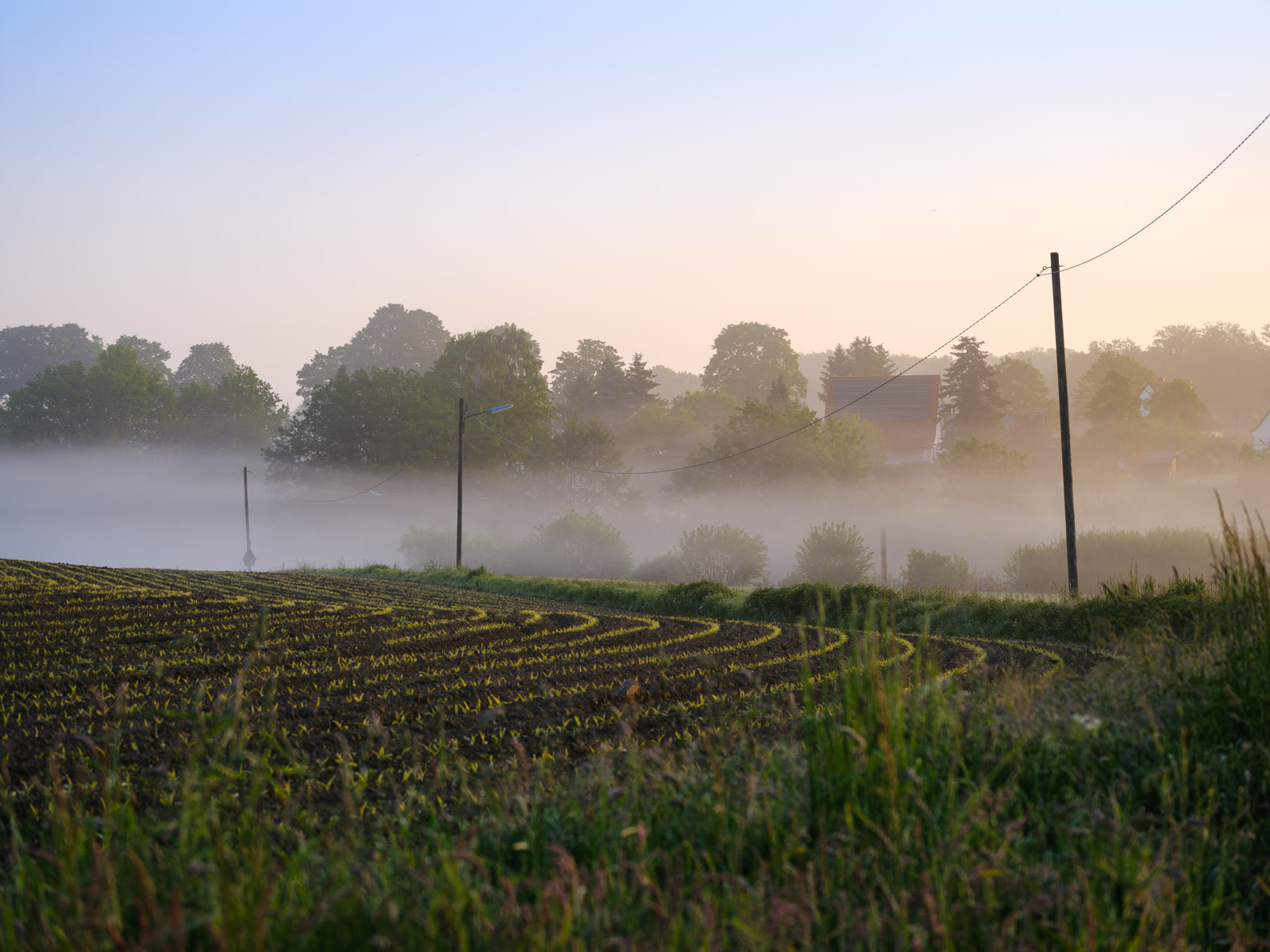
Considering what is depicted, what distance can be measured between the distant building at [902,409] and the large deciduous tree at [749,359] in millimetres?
27321

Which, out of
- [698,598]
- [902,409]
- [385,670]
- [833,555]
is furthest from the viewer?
[902,409]

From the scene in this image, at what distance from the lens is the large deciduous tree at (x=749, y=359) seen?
99.9 meters

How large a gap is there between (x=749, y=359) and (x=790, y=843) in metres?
99.3

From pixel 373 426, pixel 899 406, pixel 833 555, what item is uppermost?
pixel 899 406

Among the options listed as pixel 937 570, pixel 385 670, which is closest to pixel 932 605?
pixel 385 670

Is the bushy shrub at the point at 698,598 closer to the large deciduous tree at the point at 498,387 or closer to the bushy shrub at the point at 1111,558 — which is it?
the bushy shrub at the point at 1111,558

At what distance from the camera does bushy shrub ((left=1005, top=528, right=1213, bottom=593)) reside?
97.7 feet

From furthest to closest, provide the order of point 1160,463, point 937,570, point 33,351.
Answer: point 33,351 < point 1160,463 < point 937,570

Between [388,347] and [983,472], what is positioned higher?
[388,347]

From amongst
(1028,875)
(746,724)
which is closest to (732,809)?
(1028,875)

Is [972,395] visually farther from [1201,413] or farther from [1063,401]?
[1063,401]

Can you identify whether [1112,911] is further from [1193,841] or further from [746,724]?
[746,724]

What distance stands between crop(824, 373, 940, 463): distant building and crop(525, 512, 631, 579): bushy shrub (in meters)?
24.9

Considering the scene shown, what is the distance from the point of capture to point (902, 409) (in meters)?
68.4
